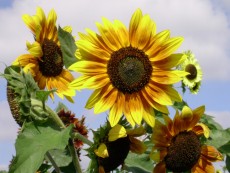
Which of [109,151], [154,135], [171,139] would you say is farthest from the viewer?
[171,139]

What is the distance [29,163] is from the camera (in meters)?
1.34

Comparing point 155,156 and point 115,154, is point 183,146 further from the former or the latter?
point 115,154

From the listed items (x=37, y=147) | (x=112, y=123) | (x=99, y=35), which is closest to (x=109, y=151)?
(x=112, y=123)

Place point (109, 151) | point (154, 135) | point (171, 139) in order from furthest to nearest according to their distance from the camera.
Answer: point (171, 139) < point (154, 135) < point (109, 151)

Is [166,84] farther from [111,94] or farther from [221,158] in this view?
[221,158]

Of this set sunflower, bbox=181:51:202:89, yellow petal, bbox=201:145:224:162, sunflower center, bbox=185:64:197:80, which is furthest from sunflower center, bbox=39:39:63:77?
sunflower center, bbox=185:64:197:80

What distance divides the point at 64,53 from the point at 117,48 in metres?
0.15

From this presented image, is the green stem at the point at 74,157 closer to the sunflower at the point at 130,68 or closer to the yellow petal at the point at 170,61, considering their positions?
the sunflower at the point at 130,68

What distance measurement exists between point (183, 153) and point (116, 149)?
28 cm

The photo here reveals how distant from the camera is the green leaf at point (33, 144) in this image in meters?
1.33

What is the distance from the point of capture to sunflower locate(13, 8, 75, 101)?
5.75 feet

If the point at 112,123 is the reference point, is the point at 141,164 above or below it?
below

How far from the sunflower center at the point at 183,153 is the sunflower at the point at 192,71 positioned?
8.37ft

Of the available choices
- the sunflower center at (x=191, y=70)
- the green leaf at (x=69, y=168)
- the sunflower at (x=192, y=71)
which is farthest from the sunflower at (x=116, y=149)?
the sunflower center at (x=191, y=70)
